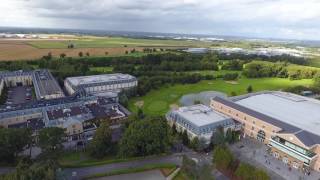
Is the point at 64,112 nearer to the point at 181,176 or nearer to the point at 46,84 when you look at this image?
the point at 46,84

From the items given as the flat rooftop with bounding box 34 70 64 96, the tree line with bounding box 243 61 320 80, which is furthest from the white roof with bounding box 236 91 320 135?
the flat rooftop with bounding box 34 70 64 96

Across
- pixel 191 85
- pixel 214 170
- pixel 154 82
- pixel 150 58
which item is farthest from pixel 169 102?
pixel 150 58

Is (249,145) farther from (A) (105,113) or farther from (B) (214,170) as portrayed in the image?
(A) (105,113)

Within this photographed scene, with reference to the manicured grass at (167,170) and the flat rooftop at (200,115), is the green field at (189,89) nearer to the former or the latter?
the flat rooftop at (200,115)

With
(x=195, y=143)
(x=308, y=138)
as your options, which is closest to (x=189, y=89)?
(x=195, y=143)

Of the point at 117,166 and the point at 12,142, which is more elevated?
the point at 12,142

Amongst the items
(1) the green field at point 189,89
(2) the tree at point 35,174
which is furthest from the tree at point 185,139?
(2) the tree at point 35,174
